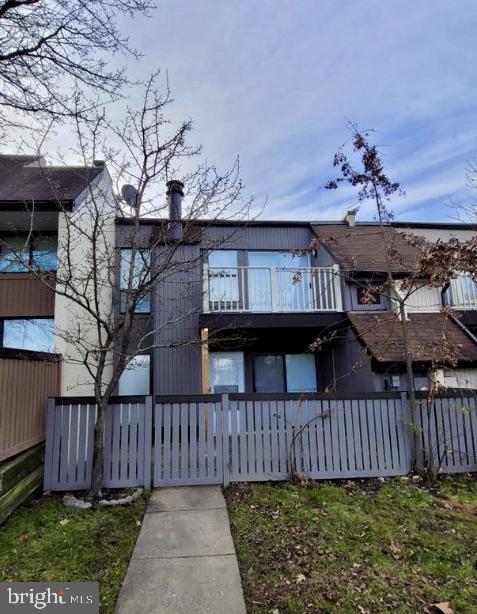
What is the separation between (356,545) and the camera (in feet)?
11.9

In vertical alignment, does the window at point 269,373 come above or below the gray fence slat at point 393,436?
above

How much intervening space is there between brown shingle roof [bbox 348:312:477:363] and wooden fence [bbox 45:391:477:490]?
1.96 m

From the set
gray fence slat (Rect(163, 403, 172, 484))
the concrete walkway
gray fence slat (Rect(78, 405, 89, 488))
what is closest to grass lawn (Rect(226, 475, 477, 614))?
the concrete walkway

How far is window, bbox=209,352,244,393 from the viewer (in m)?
10.1

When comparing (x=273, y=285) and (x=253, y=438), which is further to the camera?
(x=273, y=285)

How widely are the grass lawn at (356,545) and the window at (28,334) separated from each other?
6052 millimetres

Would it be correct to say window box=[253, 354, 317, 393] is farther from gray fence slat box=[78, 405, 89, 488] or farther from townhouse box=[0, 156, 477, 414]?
gray fence slat box=[78, 405, 89, 488]

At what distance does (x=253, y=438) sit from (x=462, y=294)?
742cm

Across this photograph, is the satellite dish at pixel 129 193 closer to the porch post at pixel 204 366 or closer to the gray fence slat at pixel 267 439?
the porch post at pixel 204 366

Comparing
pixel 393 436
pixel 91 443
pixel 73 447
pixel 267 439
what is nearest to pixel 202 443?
pixel 267 439

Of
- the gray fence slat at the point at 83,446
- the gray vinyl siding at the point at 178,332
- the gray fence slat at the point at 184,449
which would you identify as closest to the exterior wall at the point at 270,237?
the gray vinyl siding at the point at 178,332

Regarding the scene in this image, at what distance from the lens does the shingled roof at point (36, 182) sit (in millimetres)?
7535

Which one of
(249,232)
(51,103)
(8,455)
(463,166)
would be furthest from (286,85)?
(8,455)

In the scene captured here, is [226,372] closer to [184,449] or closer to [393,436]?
[184,449]
